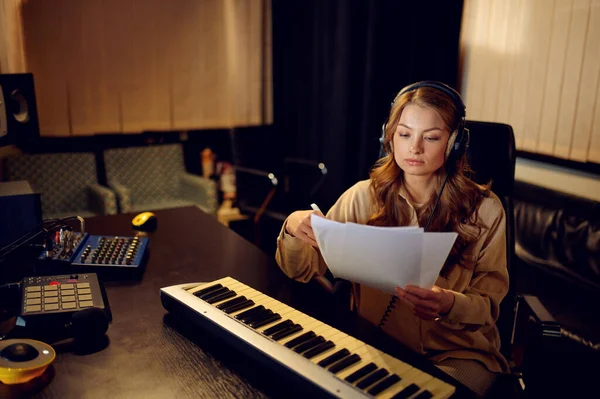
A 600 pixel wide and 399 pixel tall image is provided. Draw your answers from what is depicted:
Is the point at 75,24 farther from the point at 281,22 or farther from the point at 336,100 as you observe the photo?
the point at 336,100

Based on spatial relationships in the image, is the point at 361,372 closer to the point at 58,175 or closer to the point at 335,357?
the point at 335,357

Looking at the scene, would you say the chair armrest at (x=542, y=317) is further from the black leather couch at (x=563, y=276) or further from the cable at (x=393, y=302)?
the cable at (x=393, y=302)

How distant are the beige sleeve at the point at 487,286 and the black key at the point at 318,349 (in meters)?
0.34

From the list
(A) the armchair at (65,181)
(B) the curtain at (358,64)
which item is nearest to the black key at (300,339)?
(B) the curtain at (358,64)

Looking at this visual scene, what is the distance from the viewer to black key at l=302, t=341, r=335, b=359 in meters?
1.06

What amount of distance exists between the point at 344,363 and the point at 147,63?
347cm

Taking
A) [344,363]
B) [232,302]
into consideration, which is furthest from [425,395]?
[232,302]

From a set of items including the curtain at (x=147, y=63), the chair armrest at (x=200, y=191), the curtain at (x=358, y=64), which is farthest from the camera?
the chair armrest at (x=200, y=191)

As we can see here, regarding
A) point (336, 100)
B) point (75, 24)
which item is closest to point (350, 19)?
point (336, 100)

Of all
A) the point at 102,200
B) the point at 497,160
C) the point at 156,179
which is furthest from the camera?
the point at 156,179

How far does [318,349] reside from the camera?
108 centimetres

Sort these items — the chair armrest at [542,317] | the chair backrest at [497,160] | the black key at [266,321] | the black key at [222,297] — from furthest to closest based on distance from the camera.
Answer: the chair backrest at [497,160]
the chair armrest at [542,317]
the black key at [222,297]
the black key at [266,321]

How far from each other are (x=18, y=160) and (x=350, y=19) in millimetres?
2381

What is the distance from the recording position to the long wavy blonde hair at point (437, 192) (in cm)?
143
